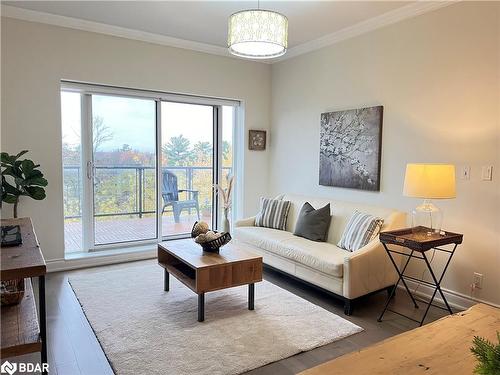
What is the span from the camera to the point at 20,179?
3.55 meters

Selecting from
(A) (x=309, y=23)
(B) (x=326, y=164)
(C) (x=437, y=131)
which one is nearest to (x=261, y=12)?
(A) (x=309, y=23)

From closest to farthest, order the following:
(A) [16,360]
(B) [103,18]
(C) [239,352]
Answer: (A) [16,360], (C) [239,352], (B) [103,18]

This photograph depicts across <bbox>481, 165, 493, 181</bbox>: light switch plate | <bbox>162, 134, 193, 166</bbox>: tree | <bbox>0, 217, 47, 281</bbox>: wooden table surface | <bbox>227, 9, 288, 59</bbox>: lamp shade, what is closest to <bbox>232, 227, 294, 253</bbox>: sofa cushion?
<bbox>162, 134, 193, 166</bbox>: tree

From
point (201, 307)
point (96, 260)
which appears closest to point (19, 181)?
point (96, 260)

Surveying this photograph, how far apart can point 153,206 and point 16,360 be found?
2744 millimetres

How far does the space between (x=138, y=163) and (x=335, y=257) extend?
2.80m

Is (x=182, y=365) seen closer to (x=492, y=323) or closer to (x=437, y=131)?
(x=492, y=323)

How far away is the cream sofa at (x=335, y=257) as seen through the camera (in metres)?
3.05

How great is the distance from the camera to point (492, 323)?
1530 millimetres

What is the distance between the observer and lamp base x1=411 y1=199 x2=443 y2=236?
119 inches

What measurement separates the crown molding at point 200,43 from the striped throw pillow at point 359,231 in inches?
78.2

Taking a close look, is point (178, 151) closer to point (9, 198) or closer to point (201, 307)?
point (9, 198)

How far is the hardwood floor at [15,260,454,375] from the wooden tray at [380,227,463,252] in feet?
2.13

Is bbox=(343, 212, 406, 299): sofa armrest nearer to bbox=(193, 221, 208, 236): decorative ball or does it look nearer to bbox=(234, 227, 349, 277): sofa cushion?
bbox=(234, 227, 349, 277): sofa cushion
